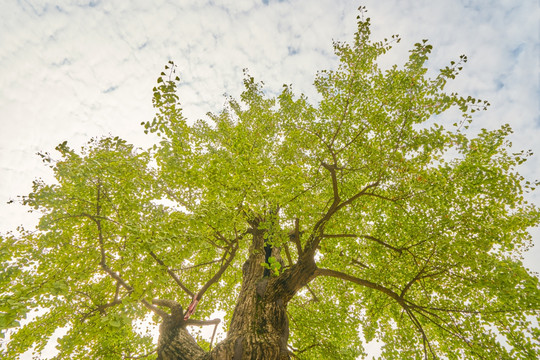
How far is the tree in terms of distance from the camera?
4691 millimetres

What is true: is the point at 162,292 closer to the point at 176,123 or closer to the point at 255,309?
the point at 255,309

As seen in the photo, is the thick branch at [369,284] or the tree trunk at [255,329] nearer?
the tree trunk at [255,329]

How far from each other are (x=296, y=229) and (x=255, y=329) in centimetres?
263

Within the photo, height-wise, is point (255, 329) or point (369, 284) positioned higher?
point (369, 284)

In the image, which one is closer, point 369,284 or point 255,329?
point 255,329

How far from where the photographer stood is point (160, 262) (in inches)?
176

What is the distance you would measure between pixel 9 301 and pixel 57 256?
2944 mm

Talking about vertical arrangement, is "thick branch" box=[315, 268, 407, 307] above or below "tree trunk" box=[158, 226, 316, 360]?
above

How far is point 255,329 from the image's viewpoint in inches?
199

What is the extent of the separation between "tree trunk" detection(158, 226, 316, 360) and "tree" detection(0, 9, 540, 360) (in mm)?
38

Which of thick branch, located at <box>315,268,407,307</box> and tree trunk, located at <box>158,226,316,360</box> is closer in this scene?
tree trunk, located at <box>158,226,316,360</box>

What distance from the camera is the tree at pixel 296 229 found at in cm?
469

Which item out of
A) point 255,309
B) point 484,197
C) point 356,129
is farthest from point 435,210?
point 255,309

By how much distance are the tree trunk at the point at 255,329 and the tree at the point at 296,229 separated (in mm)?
38
